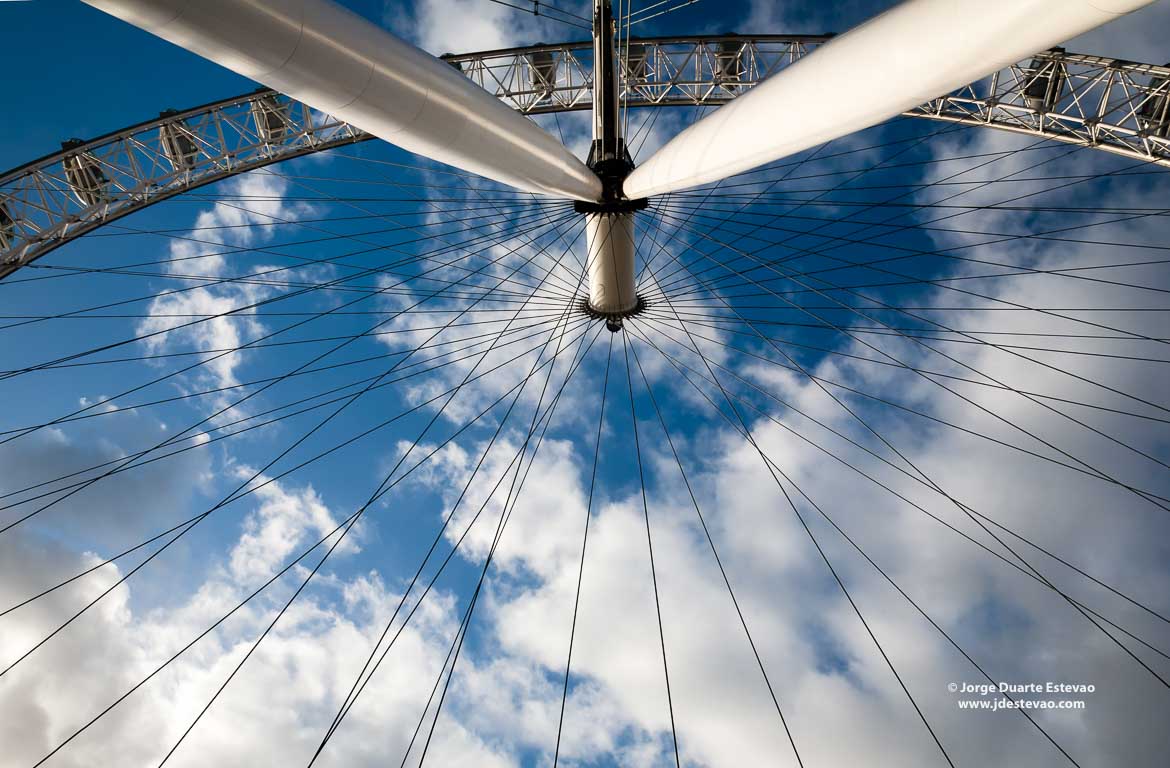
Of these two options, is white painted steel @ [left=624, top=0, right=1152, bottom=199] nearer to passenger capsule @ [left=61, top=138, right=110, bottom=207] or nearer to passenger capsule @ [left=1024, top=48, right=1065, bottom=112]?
passenger capsule @ [left=1024, top=48, right=1065, bottom=112]

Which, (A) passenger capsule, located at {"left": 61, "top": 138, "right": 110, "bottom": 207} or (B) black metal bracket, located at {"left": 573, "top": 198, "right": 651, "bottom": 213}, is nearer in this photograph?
(B) black metal bracket, located at {"left": 573, "top": 198, "right": 651, "bottom": 213}

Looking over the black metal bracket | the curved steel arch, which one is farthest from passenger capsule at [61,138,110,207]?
the black metal bracket

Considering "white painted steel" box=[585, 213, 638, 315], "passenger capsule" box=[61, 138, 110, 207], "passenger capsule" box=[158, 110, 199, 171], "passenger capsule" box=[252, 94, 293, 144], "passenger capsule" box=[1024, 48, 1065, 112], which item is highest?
"passenger capsule" box=[1024, 48, 1065, 112]

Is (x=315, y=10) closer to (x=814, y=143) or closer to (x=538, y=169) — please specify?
(x=538, y=169)

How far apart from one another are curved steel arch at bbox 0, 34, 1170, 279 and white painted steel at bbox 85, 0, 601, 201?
6055 millimetres

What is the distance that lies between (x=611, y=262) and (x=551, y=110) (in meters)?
8.24

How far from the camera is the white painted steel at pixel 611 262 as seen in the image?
9643 millimetres

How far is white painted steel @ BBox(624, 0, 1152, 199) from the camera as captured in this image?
123 inches

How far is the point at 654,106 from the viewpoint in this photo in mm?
17281

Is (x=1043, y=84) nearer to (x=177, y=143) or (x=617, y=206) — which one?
(x=617, y=206)

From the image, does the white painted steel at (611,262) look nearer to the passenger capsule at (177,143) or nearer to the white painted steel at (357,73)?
the white painted steel at (357,73)

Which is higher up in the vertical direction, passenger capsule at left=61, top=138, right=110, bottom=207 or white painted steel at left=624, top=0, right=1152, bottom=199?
passenger capsule at left=61, top=138, right=110, bottom=207

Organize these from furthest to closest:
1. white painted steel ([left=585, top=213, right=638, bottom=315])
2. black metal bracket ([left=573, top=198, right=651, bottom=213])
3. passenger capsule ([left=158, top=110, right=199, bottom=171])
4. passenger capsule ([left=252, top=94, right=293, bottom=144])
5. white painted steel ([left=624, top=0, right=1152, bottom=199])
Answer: passenger capsule ([left=252, top=94, right=293, bottom=144]), passenger capsule ([left=158, top=110, right=199, bottom=171]), white painted steel ([left=585, top=213, right=638, bottom=315]), black metal bracket ([left=573, top=198, right=651, bottom=213]), white painted steel ([left=624, top=0, right=1152, bottom=199])

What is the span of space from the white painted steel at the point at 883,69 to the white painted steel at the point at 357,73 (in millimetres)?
1977
